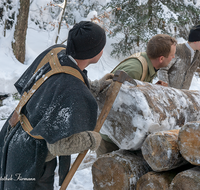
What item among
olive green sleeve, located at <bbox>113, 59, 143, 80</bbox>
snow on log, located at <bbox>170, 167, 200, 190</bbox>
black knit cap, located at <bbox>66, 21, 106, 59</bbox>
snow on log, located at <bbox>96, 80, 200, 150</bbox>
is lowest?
snow on log, located at <bbox>170, 167, 200, 190</bbox>

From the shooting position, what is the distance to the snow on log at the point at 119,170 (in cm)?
146

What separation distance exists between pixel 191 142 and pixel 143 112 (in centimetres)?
41

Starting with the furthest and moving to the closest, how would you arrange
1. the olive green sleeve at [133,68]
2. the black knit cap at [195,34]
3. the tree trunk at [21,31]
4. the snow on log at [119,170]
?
the tree trunk at [21,31], the black knit cap at [195,34], the olive green sleeve at [133,68], the snow on log at [119,170]

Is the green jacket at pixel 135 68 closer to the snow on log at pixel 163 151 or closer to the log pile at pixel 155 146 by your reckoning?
the log pile at pixel 155 146

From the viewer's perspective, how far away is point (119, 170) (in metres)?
1.49

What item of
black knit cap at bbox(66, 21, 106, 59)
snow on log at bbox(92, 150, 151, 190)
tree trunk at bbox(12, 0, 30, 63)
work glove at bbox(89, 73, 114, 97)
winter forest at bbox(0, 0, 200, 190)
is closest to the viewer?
black knit cap at bbox(66, 21, 106, 59)

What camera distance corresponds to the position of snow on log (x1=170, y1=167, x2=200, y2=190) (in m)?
1.12

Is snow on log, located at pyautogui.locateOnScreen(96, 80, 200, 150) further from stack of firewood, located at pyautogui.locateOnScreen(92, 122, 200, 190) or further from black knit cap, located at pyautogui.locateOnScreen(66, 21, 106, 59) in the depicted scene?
black knit cap, located at pyautogui.locateOnScreen(66, 21, 106, 59)

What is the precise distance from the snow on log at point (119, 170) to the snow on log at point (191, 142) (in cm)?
42

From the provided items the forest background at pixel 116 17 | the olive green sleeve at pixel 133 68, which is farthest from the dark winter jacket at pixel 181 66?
the forest background at pixel 116 17

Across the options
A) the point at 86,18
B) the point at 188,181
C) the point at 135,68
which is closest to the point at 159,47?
the point at 135,68

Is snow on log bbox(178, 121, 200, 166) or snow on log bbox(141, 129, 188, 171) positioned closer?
snow on log bbox(178, 121, 200, 166)

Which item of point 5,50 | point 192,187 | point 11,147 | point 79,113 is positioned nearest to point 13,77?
point 5,50

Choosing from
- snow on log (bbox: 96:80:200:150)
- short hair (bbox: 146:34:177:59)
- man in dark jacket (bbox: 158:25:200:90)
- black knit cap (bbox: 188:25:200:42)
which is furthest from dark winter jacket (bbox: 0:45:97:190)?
black knit cap (bbox: 188:25:200:42)
